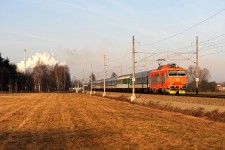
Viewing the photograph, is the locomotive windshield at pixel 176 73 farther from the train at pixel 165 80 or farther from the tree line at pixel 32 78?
the tree line at pixel 32 78

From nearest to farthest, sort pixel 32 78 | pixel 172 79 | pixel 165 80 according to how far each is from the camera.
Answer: pixel 172 79 < pixel 165 80 < pixel 32 78

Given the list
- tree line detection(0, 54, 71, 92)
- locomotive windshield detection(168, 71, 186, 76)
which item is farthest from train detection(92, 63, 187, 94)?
tree line detection(0, 54, 71, 92)

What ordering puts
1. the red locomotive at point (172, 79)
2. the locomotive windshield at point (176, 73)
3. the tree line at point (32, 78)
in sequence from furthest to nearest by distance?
the tree line at point (32, 78)
the locomotive windshield at point (176, 73)
the red locomotive at point (172, 79)

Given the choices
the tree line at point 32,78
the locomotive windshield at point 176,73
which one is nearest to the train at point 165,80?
the locomotive windshield at point 176,73

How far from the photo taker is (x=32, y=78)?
174250 mm

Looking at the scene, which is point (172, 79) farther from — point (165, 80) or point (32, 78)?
point (32, 78)

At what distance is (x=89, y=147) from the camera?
38.4 ft

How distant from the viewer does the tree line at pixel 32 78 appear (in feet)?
415

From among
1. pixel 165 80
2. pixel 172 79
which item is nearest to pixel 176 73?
pixel 172 79

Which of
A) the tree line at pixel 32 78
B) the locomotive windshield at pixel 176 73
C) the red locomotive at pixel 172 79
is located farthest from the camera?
the tree line at pixel 32 78

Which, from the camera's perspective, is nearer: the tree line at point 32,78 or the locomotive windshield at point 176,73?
the locomotive windshield at point 176,73

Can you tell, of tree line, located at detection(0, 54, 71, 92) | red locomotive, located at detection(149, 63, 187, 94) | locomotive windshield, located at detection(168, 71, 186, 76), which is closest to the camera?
red locomotive, located at detection(149, 63, 187, 94)

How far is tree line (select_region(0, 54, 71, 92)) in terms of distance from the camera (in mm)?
126381

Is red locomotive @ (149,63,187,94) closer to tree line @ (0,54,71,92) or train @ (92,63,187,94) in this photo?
train @ (92,63,187,94)
